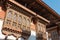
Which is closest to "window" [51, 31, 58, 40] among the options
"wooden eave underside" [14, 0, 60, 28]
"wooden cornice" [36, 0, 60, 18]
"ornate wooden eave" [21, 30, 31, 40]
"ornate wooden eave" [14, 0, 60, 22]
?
"wooden eave underside" [14, 0, 60, 28]

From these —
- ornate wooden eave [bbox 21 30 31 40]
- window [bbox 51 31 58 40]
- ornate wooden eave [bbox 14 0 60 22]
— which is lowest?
ornate wooden eave [bbox 21 30 31 40]

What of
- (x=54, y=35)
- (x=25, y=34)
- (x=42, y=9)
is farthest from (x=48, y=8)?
(x=54, y=35)

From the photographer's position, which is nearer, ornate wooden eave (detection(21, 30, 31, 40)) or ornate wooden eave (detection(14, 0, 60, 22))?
ornate wooden eave (detection(21, 30, 31, 40))

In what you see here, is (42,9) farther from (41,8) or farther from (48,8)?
(48,8)

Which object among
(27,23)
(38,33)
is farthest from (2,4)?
(38,33)

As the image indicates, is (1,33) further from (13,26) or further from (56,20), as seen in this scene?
(56,20)

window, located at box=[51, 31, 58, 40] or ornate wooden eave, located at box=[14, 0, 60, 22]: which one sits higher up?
ornate wooden eave, located at box=[14, 0, 60, 22]

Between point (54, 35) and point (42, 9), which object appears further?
point (54, 35)

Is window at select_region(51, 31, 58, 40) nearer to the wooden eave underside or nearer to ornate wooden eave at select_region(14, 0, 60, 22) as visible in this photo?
the wooden eave underside

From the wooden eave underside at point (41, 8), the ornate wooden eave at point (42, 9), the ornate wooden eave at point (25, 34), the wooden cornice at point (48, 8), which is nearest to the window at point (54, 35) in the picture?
the wooden eave underside at point (41, 8)

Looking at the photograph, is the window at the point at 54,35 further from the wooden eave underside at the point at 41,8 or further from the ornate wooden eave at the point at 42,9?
the ornate wooden eave at the point at 42,9

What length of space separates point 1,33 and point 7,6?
1.81 meters

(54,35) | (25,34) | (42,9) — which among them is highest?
(42,9)

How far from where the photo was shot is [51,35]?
13898mm
